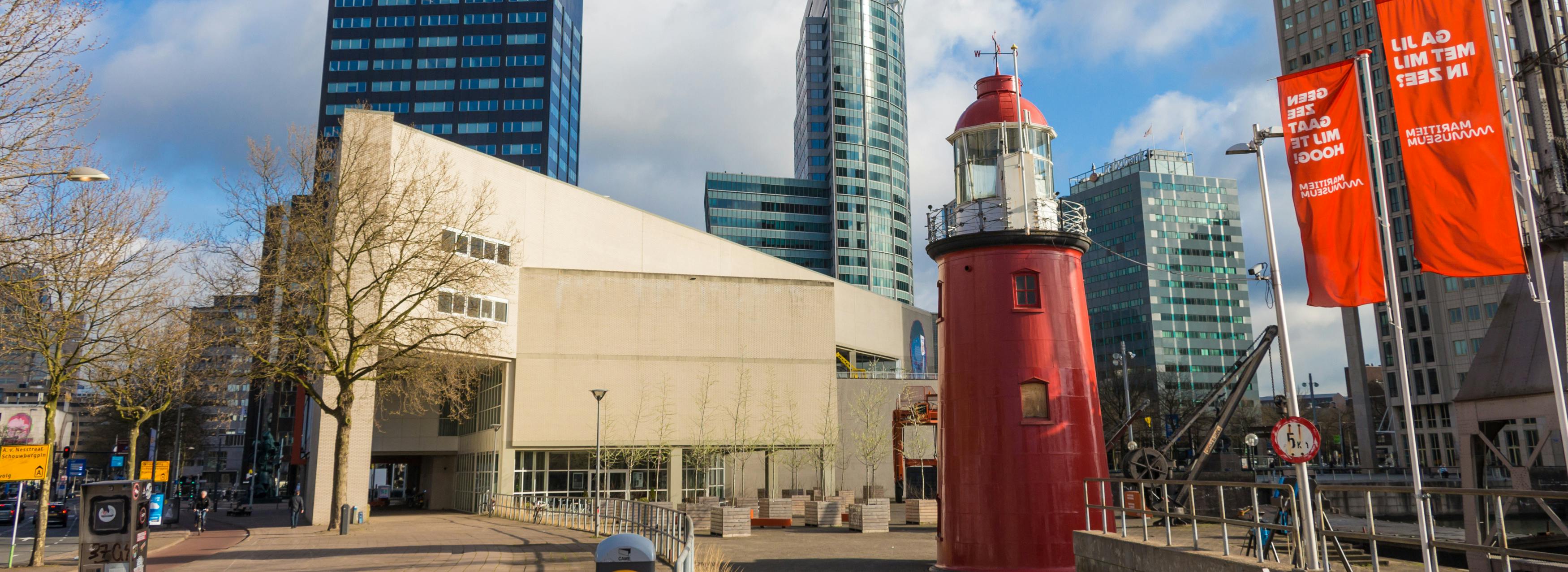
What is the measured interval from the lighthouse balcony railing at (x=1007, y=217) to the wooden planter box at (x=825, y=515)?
58.4 ft

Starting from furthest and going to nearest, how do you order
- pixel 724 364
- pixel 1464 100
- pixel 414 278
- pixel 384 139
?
pixel 724 364, pixel 384 139, pixel 414 278, pixel 1464 100

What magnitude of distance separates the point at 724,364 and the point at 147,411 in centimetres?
2606

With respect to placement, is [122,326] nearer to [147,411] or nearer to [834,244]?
[147,411]

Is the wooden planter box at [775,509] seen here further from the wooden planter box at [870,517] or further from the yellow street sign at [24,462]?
the yellow street sign at [24,462]

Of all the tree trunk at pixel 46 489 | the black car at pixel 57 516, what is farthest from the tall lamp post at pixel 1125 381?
the black car at pixel 57 516

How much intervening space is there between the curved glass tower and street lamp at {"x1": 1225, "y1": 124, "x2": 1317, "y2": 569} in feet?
415

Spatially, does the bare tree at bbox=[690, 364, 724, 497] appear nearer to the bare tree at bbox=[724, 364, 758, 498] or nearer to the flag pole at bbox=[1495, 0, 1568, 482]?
the bare tree at bbox=[724, 364, 758, 498]

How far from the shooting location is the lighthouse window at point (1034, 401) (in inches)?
671

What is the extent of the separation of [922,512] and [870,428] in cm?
1832

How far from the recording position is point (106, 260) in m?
21.5

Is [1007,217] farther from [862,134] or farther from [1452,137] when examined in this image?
[862,134]

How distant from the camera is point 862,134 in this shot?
146 metres

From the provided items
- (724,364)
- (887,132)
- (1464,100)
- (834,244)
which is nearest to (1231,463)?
(724,364)

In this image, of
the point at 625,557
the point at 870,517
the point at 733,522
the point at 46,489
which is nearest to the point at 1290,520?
the point at 625,557
